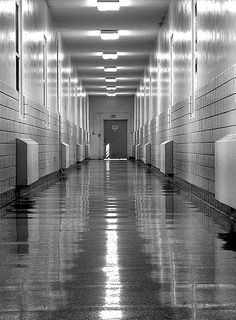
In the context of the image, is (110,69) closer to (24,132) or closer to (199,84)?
(24,132)

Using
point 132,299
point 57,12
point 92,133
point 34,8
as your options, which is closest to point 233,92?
point 132,299

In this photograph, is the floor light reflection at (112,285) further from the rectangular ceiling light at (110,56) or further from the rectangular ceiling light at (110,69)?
the rectangular ceiling light at (110,69)

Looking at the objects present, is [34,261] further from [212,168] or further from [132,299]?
[212,168]

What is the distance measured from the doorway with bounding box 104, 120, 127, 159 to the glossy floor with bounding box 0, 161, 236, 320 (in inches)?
1156

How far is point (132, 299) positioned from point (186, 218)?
353cm

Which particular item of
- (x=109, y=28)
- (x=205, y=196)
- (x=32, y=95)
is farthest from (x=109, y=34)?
(x=205, y=196)

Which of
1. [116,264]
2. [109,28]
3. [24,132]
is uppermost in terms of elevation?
[109,28]

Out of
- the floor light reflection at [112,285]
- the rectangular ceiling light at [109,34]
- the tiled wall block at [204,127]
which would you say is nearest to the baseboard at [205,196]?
the tiled wall block at [204,127]

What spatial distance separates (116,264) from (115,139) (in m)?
33.4

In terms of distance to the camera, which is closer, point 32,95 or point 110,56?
point 32,95

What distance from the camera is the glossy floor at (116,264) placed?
2674mm

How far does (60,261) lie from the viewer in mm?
3867

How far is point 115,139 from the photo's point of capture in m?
37.2

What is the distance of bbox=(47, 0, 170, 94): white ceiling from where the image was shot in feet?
45.9
